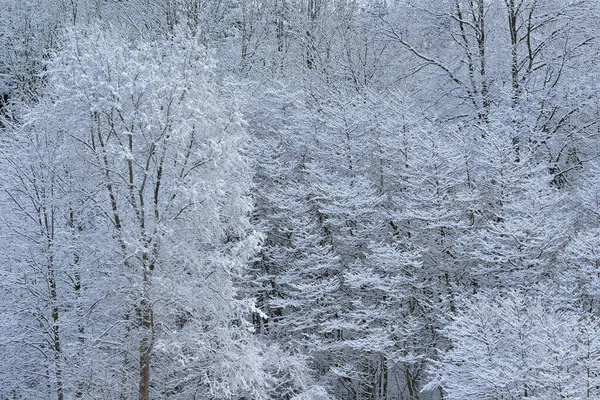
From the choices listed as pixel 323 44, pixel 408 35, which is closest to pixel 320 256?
pixel 408 35

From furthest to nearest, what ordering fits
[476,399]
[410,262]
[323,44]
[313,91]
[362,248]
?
[323,44] → [313,91] → [362,248] → [410,262] → [476,399]

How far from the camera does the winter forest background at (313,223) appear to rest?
1101cm

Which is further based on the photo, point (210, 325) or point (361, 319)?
point (361, 319)

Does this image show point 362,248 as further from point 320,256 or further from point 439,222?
point 439,222

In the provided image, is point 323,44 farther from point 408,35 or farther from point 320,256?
point 320,256

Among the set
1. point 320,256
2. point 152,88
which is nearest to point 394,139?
point 320,256

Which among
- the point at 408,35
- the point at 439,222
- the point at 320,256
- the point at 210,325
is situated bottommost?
the point at 210,325

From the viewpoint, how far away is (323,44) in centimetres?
2228

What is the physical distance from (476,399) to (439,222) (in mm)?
4610

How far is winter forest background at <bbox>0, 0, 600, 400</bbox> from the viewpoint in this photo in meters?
11.0

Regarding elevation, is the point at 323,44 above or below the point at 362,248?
above

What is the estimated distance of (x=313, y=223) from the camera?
14.5 metres

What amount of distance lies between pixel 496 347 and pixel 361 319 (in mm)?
4581

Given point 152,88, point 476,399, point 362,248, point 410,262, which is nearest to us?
point 476,399
